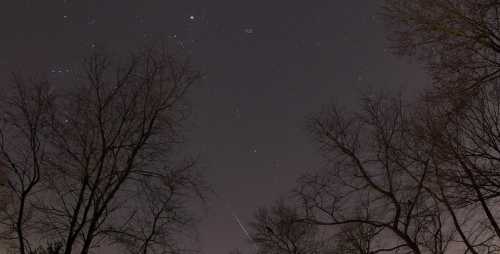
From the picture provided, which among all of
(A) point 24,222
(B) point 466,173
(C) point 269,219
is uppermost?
(C) point 269,219

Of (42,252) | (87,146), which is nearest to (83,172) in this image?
(87,146)

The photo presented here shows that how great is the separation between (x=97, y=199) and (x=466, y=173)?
23.3ft

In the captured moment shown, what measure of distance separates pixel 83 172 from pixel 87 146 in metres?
0.64

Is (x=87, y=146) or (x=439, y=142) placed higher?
(x=87, y=146)

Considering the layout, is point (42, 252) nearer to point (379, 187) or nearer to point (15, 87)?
point (15, 87)

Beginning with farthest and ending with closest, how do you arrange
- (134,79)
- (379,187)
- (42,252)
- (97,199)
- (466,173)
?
1. (379,187)
2. (42,252)
3. (134,79)
4. (97,199)
5. (466,173)

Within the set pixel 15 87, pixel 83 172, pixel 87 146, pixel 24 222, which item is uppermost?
pixel 15 87

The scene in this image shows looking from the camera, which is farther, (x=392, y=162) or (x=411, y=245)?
(x=392, y=162)

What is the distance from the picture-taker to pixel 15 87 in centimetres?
1071

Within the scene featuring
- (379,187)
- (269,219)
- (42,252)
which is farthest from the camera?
(269,219)

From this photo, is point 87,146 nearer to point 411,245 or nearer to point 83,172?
point 83,172

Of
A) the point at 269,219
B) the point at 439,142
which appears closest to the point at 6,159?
the point at 439,142

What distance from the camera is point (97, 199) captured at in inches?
396

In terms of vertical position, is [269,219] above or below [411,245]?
above
